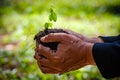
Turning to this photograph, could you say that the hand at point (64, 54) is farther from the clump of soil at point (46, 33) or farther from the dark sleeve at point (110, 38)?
the dark sleeve at point (110, 38)

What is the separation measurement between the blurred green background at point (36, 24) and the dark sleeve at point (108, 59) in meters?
1.32

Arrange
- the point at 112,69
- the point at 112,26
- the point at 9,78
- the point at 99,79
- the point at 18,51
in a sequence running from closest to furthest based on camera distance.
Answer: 1. the point at 112,69
2. the point at 9,78
3. the point at 99,79
4. the point at 18,51
5. the point at 112,26

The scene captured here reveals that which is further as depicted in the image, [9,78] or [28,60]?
[28,60]

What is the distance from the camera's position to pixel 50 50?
2.67 metres

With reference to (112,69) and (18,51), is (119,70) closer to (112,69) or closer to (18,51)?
(112,69)

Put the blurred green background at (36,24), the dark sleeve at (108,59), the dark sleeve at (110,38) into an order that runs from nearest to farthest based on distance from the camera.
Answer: the dark sleeve at (108,59) < the dark sleeve at (110,38) < the blurred green background at (36,24)

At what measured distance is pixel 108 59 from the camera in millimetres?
2605

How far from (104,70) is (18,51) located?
2713mm

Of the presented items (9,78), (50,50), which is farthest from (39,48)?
(9,78)

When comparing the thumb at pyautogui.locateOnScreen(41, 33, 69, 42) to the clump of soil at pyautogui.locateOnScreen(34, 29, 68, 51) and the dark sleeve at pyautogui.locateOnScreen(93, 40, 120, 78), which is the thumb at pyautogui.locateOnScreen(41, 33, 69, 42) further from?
the dark sleeve at pyautogui.locateOnScreen(93, 40, 120, 78)

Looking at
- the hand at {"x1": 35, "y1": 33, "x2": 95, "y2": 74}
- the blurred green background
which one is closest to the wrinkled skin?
the hand at {"x1": 35, "y1": 33, "x2": 95, "y2": 74}

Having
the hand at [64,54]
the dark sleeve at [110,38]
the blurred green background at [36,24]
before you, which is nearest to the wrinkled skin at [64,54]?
the hand at [64,54]

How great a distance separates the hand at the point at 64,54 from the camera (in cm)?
264

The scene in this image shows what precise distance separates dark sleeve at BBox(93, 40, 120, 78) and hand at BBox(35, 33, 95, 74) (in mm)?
55
